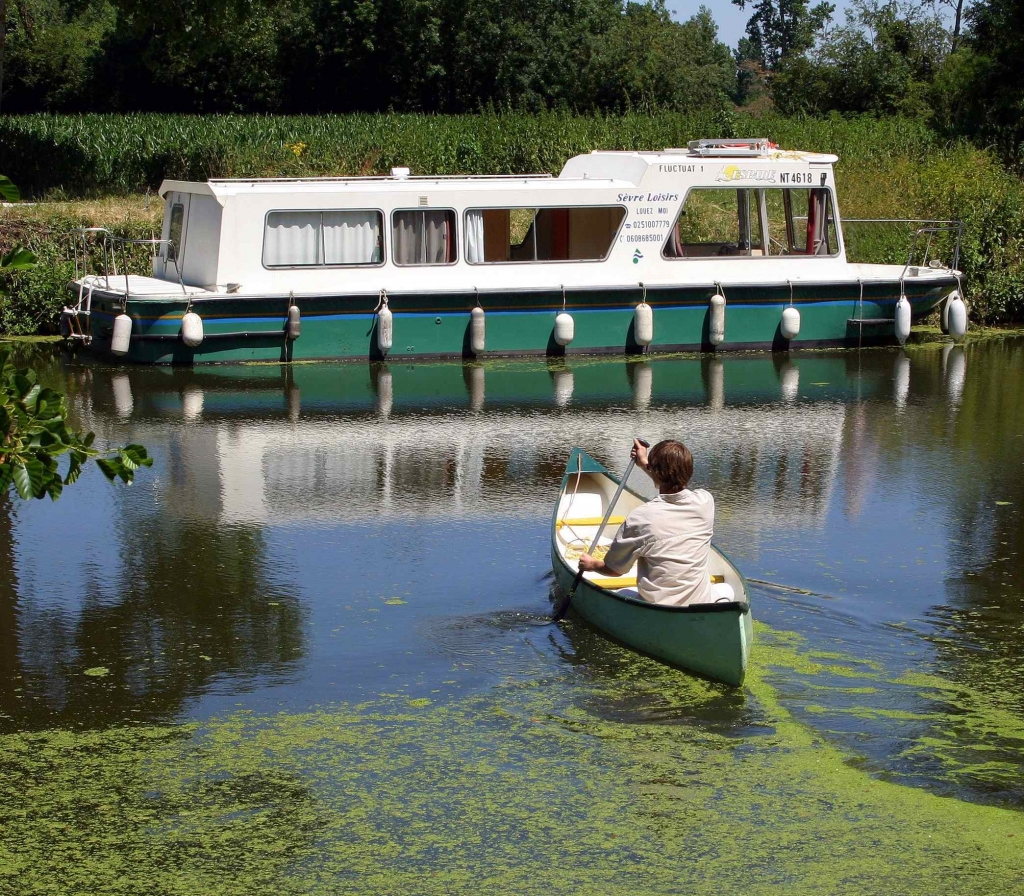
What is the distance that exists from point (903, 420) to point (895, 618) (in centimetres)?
626

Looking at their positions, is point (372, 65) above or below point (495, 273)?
above

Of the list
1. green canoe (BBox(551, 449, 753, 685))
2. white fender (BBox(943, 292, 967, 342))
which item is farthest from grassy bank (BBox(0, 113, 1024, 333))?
green canoe (BBox(551, 449, 753, 685))

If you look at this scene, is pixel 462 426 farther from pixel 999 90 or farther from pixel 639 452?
pixel 999 90

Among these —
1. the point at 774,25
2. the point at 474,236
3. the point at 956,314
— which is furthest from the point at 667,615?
the point at 774,25

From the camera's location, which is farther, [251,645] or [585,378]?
[585,378]

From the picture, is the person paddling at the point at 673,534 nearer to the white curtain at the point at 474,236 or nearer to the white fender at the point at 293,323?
the white fender at the point at 293,323

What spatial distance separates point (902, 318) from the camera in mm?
17891

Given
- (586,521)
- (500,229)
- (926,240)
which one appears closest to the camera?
(586,521)

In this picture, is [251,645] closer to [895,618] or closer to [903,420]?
[895,618]

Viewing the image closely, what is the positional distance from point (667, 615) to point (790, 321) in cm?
1118

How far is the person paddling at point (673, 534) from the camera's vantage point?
714 cm

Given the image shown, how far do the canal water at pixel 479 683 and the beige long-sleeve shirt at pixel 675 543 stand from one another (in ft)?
1.55

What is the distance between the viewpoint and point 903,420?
13.9m

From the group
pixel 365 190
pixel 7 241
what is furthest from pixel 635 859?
pixel 7 241
